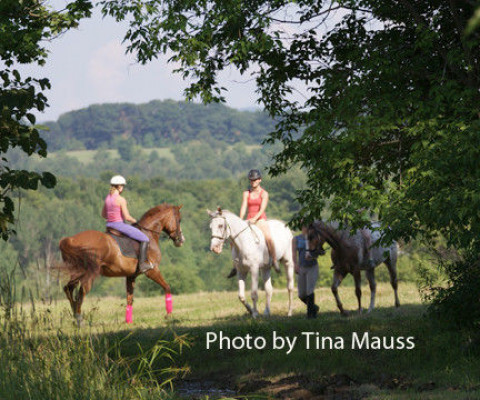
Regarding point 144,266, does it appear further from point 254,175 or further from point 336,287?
point 336,287

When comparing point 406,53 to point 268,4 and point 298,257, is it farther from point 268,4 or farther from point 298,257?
point 298,257

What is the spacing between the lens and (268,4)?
1259cm

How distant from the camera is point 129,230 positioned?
1662 centimetres

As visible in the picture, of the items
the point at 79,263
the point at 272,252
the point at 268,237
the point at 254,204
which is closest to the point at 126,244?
the point at 79,263

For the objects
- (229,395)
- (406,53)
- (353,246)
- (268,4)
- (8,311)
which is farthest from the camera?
(353,246)

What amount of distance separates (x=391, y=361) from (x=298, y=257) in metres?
5.01

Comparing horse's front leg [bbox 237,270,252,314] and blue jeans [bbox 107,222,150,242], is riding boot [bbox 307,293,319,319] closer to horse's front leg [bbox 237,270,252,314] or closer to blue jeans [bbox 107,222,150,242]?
horse's front leg [bbox 237,270,252,314]

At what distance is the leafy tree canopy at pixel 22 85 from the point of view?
8.01 meters

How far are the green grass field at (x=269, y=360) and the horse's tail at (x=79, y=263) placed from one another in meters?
1.31

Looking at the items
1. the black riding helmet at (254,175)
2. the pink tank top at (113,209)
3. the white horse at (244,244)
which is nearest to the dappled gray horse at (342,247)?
the white horse at (244,244)

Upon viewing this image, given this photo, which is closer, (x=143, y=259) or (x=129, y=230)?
(x=129, y=230)

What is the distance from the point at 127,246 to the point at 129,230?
371 millimetres

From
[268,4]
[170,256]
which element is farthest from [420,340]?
[170,256]

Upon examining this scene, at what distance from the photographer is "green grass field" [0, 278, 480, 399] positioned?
8055 mm
